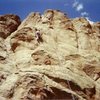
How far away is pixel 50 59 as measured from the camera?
1243 inches

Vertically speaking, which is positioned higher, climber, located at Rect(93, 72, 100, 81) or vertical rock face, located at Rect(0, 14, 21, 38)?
vertical rock face, located at Rect(0, 14, 21, 38)

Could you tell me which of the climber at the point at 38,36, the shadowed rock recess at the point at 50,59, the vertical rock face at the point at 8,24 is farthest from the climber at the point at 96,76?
the vertical rock face at the point at 8,24

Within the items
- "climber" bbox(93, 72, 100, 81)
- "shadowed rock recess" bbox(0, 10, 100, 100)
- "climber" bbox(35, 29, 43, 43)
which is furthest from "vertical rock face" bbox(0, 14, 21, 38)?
"climber" bbox(93, 72, 100, 81)

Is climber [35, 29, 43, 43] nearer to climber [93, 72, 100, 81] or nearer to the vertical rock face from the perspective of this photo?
the vertical rock face

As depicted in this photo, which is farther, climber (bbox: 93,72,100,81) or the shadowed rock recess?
climber (bbox: 93,72,100,81)

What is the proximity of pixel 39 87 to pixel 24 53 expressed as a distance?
21.5 feet

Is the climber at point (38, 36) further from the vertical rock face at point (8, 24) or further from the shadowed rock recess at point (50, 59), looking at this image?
the vertical rock face at point (8, 24)

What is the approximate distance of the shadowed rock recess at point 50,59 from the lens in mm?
27500

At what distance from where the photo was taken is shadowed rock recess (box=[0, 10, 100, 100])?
27.5 meters

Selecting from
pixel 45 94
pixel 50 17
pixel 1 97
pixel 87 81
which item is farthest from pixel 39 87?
pixel 50 17

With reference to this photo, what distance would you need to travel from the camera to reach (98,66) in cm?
3319

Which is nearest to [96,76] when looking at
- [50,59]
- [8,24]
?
[50,59]

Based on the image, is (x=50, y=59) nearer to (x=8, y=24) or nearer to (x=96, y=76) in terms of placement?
(x=96, y=76)

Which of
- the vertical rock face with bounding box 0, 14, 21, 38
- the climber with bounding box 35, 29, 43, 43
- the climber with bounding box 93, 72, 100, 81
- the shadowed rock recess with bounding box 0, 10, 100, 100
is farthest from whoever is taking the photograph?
the vertical rock face with bounding box 0, 14, 21, 38
